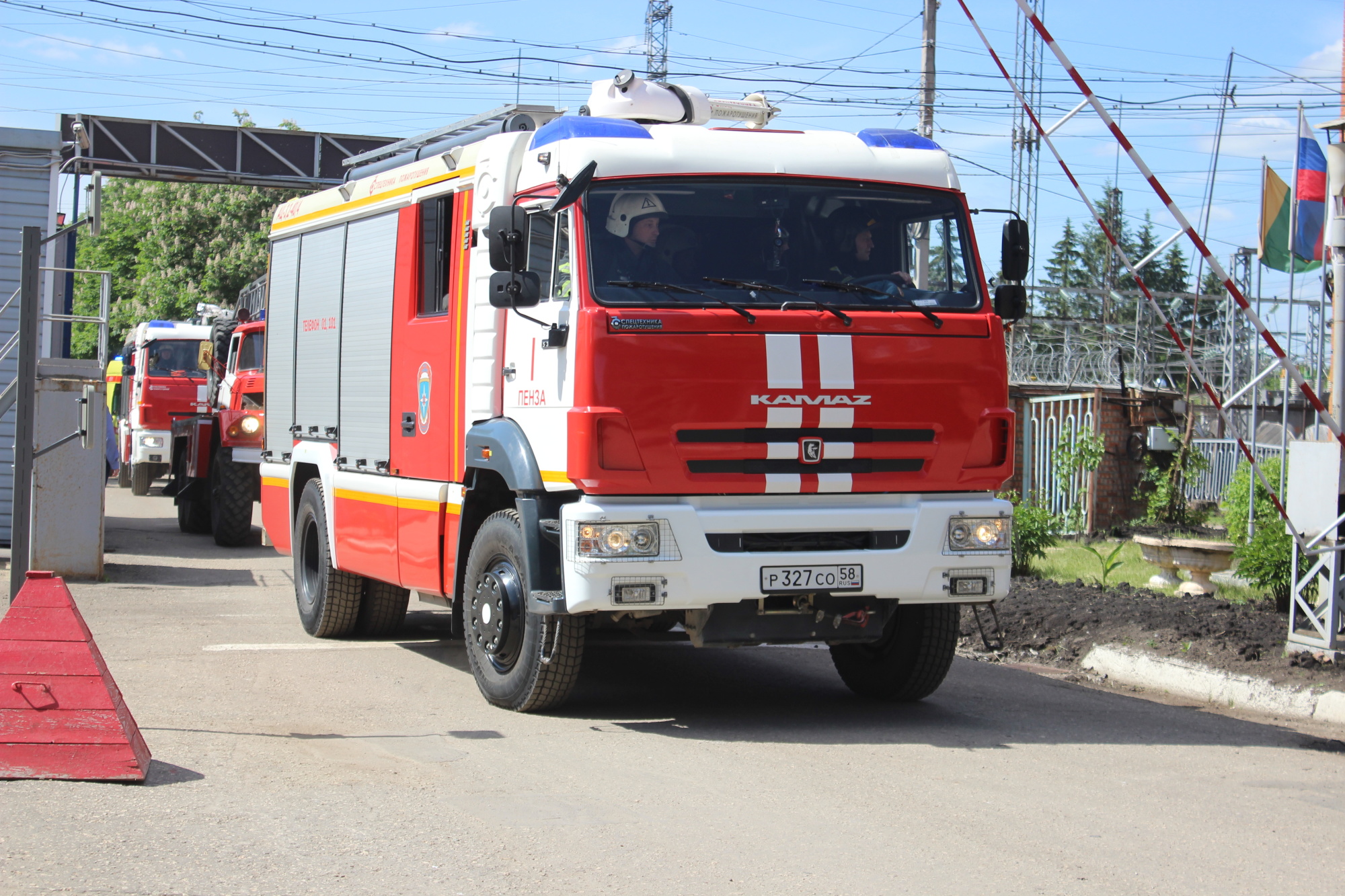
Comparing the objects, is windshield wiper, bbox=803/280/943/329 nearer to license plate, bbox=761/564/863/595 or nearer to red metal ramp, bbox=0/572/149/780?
license plate, bbox=761/564/863/595

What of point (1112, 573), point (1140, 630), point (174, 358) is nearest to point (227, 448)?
point (174, 358)

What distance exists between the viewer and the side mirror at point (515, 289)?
23.7 ft

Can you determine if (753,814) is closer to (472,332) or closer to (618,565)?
(618,565)

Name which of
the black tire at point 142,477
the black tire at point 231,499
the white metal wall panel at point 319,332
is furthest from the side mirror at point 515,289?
the black tire at point 142,477

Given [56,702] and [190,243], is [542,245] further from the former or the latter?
[190,243]

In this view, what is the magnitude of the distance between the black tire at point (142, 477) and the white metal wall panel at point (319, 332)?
17.0 meters

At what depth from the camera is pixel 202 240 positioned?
47.2 meters

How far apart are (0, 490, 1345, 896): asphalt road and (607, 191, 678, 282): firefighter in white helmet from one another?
2301 millimetres

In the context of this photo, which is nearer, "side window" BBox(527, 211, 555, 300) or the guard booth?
"side window" BBox(527, 211, 555, 300)

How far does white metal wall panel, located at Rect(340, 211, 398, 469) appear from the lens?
9305mm

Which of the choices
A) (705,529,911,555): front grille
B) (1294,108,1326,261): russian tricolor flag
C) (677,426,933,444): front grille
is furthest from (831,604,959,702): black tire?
(1294,108,1326,261): russian tricolor flag

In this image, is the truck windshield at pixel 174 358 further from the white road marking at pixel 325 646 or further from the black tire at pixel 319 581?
the white road marking at pixel 325 646

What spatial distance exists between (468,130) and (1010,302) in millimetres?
4071

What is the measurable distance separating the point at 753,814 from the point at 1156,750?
2.53 m
